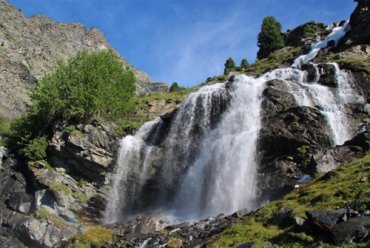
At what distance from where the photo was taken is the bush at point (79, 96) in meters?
51.5

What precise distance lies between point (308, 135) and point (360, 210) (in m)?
20.5

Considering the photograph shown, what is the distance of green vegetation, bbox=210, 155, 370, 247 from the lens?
19.8 m

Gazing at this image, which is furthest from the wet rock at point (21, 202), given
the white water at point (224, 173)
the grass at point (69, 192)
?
the white water at point (224, 173)

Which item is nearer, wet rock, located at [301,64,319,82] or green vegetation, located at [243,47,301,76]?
wet rock, located at [301,64,319,82]

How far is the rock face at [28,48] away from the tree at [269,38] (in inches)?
1528

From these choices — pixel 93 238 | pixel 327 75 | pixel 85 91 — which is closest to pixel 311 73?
pixel 327 75

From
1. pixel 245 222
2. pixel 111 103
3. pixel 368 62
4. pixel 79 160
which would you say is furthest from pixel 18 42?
pixel 245 222

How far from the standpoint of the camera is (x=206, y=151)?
43344 mm

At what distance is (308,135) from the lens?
127 feet

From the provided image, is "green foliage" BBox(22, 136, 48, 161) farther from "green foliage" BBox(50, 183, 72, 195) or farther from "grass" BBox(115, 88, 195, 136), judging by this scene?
"grass" BBox(115, 88, 195, 136)

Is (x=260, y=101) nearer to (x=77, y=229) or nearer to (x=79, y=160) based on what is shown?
(x=79, y=160)

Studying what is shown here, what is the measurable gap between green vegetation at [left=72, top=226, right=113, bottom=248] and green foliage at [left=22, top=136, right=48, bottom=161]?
49.5ft

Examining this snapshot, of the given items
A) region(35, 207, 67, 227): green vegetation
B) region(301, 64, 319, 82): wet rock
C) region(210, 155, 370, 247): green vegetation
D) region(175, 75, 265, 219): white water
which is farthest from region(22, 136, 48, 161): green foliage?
region(301, 64, 319, 82): wet rock

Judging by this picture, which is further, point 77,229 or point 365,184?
point 77,229
